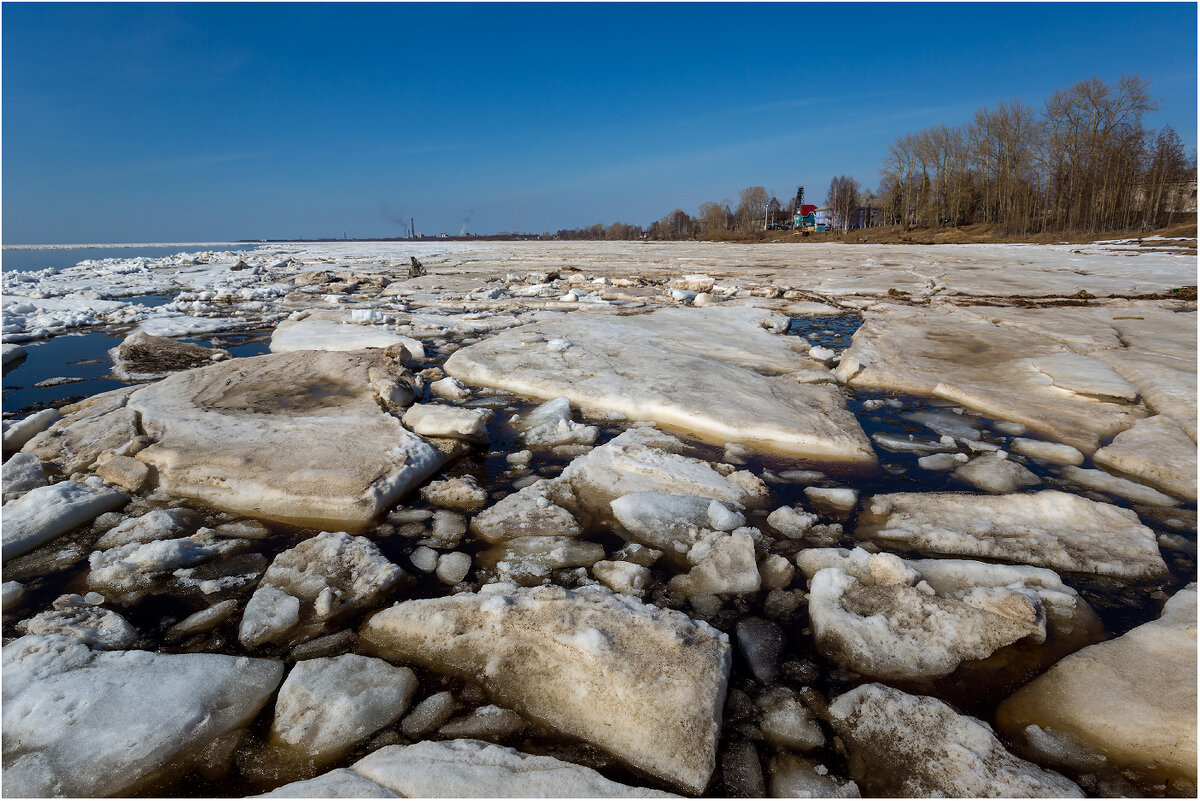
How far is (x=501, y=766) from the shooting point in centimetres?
108

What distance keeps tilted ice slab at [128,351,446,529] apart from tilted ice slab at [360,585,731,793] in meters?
0.76

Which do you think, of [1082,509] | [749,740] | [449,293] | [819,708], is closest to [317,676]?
[749,740]

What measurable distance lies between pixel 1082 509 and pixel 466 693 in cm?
229

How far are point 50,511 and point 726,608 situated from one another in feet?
8.02

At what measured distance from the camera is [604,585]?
1.71 metres

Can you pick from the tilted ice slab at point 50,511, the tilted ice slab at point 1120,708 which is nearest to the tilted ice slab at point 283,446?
the tilted ice slab at point 50,511

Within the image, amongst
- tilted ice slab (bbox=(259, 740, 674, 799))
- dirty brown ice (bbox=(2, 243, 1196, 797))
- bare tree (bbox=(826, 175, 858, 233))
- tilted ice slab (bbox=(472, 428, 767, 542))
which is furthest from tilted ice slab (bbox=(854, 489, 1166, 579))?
bare tree (bbox=(826, 175, 858, 233))

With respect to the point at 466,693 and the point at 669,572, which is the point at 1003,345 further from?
the point at 466,693

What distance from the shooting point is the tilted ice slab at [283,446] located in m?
2.10

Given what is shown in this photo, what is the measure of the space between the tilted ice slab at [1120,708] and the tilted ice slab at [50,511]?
301 centimetres

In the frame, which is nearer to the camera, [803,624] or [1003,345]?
[803,624]

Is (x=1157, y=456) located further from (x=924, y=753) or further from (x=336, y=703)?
(x=336, y=703)

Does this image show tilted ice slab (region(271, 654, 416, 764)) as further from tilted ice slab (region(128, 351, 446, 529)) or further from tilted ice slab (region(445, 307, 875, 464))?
tilted ice slab (region(445, 307, 875, 464))

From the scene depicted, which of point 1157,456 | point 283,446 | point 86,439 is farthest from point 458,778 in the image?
point 1157,456
